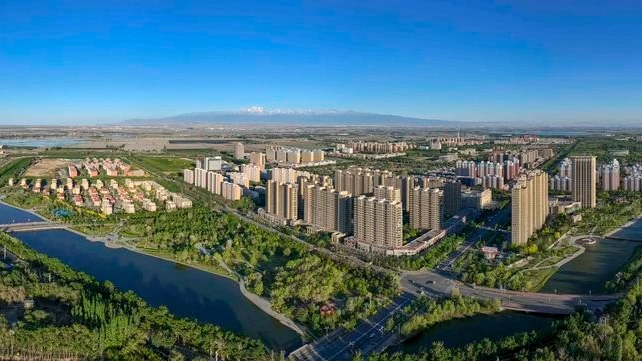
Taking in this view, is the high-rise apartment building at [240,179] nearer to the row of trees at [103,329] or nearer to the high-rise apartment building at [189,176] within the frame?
the high-rise apartment building at [189,176]

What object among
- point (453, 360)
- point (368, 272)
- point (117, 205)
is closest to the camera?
point (453, 360)

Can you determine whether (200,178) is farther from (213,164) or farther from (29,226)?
(29,226)

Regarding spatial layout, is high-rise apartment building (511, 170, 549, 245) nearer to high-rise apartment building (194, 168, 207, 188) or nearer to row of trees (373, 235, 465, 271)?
row of trees (373, 235, 465, 271)

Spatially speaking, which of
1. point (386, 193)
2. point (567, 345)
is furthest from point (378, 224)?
point (567, 345)

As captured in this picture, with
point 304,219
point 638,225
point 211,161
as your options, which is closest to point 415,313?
point 304,219

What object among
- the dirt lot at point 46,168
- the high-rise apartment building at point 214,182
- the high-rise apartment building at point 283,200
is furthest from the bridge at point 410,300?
the dirt lot at point 46,168

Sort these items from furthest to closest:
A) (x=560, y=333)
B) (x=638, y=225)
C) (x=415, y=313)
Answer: (x=638, y=225)
(x=415, y=313)
(x=560, y=333)

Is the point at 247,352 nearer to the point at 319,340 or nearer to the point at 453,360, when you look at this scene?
the point at 319,340
